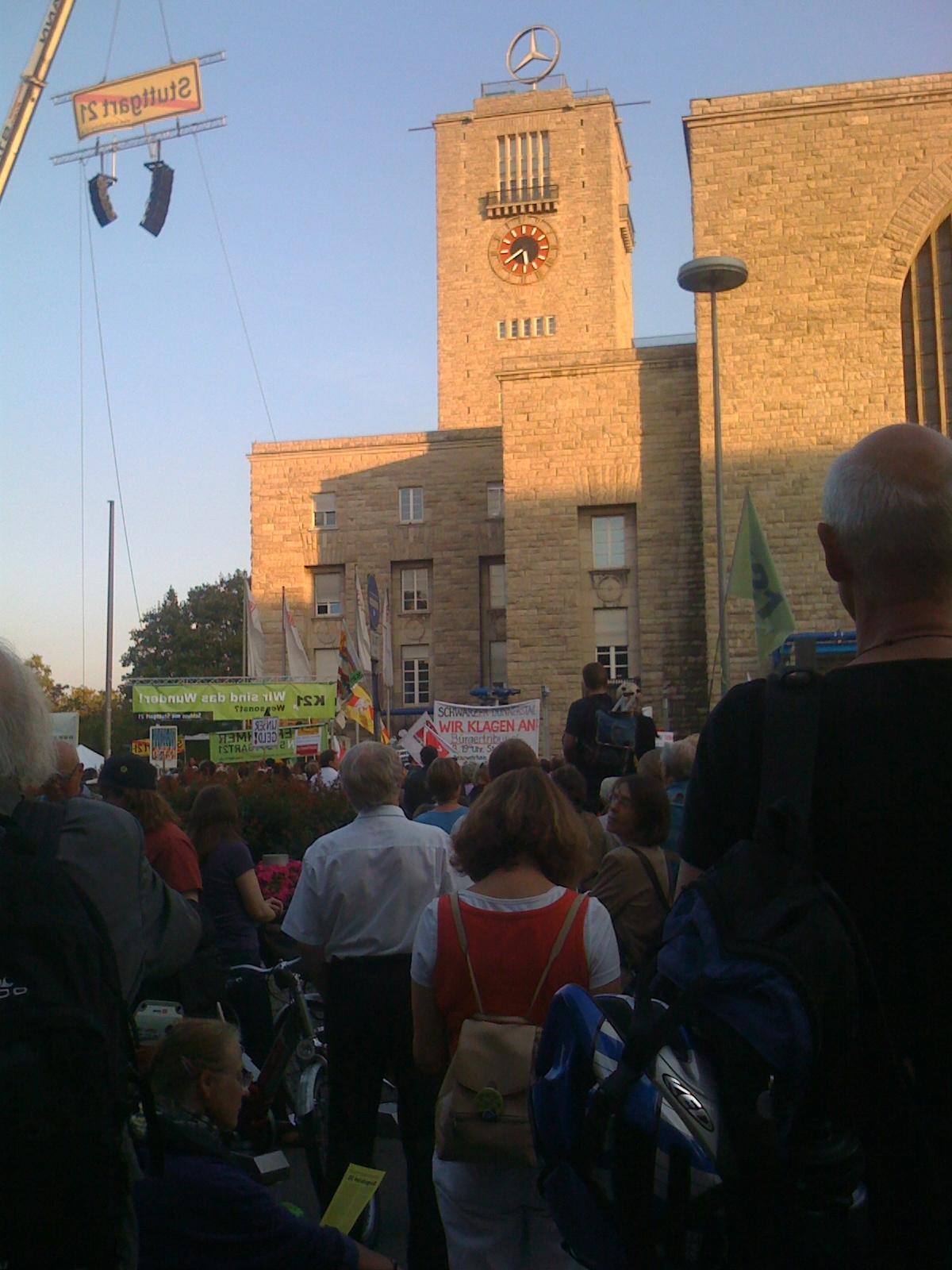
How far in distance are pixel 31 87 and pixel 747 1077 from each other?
26574mm

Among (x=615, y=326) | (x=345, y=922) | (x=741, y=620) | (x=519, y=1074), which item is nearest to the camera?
(x=519, y=1074)

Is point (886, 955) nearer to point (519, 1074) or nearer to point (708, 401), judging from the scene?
point (519, 1074)

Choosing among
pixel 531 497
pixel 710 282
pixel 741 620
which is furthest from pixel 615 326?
pixel 710 282

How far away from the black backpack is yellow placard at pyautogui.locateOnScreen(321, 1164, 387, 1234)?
5.53 feet

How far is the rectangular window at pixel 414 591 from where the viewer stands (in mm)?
45156

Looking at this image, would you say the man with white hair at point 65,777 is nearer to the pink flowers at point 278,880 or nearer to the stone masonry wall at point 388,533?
the pink flowers at point 278,880

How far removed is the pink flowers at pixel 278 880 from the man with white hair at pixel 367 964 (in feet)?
11.3

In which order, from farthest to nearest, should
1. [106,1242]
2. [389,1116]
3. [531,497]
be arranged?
[531,497]
[389,1116]
[106,1242]

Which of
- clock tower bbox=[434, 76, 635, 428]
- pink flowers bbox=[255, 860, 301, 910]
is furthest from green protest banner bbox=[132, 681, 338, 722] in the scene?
clock tower bbox=[434, 76, 635, 428]

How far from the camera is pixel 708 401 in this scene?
102 feet

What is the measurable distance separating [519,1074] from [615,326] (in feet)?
182

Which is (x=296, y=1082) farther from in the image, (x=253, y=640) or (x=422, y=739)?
(x=253, y=640)

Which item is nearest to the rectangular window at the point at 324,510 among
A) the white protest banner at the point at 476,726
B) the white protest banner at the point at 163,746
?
the white protest banner at the point at 163,746

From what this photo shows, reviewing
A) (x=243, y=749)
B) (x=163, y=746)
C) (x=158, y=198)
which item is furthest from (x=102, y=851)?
(x=158, y=198)
